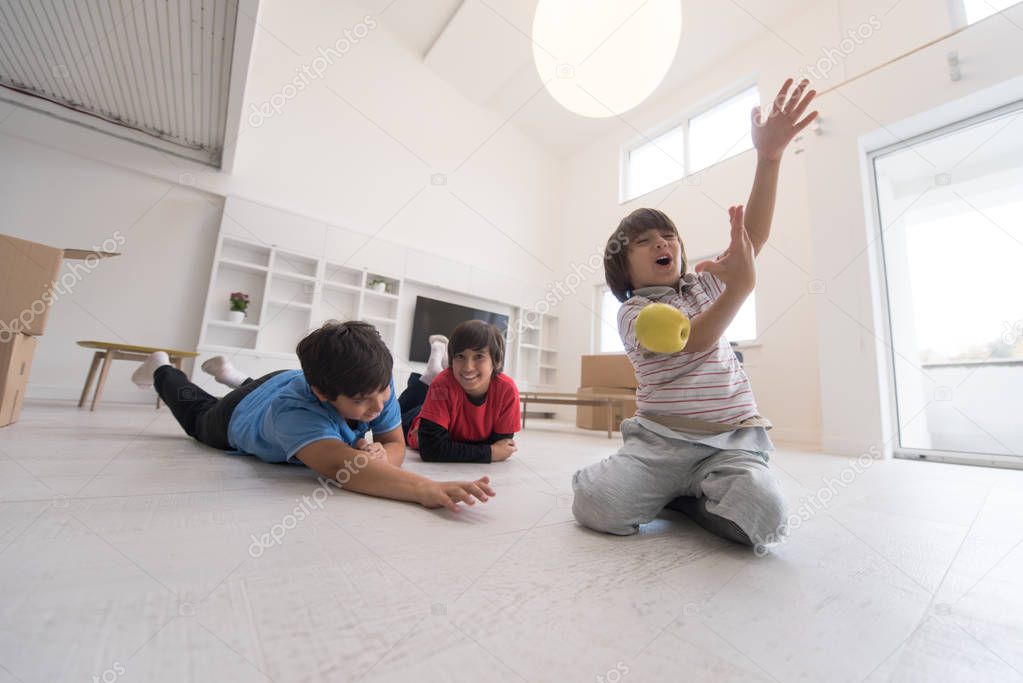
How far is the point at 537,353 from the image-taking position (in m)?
5.16

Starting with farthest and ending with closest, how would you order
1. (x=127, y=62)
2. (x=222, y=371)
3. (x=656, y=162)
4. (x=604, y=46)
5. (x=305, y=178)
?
(x=656, y=162)
(x=305, y=178)
(x=127, y=62)
(x=604, y=46)
(x=222, y=371)

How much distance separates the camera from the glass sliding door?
2049 mm

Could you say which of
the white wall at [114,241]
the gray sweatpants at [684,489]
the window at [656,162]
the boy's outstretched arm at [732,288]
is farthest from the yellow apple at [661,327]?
the window at [656,162]

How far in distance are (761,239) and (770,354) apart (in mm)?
2918

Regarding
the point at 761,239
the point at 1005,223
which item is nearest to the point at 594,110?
the point at 761,239

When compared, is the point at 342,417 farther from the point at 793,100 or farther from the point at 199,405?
the point at 793,100

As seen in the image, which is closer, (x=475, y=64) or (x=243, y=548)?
(x=243, y=548)

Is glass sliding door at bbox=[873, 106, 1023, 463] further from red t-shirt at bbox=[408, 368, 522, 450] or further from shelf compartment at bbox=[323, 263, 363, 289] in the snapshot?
shelf compartment at bbox=[323, 263, 363, 289]

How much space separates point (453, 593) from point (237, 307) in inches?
139

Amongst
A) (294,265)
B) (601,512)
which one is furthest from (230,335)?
(601,512)

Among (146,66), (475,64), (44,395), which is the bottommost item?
(44,395)

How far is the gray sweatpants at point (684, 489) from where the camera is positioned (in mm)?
605

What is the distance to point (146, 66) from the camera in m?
2.11

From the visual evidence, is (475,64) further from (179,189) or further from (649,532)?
(649,532)
